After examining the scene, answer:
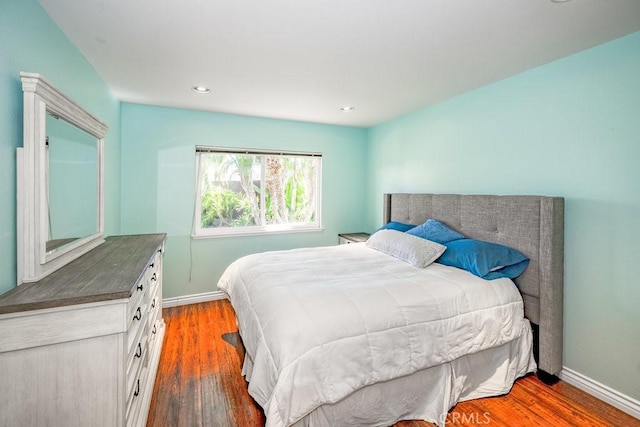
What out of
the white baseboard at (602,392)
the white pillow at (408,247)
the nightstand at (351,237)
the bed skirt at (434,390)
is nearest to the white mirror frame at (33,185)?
the bed skirt at (434,390)

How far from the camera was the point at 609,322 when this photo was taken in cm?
196

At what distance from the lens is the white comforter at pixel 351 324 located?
1415 mm

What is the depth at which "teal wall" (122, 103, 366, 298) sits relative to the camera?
3.37 meters

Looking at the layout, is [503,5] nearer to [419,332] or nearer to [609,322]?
[419,332]

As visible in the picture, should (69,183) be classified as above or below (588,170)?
below

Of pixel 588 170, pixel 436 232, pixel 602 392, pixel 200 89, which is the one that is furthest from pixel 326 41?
pixel 602 392

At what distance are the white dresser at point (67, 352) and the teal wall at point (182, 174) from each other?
2.14 metres

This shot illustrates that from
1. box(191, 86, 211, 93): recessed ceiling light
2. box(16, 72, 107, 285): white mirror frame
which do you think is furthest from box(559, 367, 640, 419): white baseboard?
box(191, 86, 211, 93): recessed ceiling light

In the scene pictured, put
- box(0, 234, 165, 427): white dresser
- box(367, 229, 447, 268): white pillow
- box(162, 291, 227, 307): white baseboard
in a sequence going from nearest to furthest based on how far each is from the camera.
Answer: box(0, 234, 165, 427): white dresser < box(367, 229, 447, 268): white pillow < box(162, 291, 227, 307): white baseboard

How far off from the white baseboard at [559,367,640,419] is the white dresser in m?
2.82

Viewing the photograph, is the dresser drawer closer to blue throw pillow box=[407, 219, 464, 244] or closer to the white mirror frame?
the white mirror frame

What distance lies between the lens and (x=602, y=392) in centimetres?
197

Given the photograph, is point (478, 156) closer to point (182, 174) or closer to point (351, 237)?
point (351, 237)

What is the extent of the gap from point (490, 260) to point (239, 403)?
2.01m
